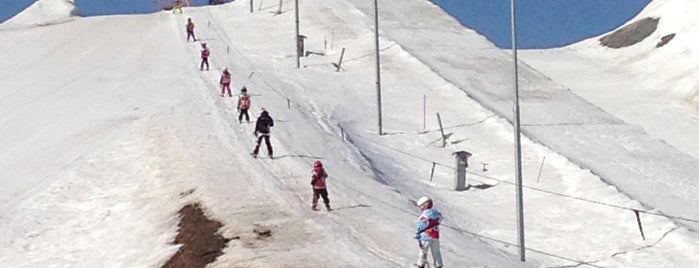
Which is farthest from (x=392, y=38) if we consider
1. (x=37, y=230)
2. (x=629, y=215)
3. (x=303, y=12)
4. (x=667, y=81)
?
(x=37, y=230)

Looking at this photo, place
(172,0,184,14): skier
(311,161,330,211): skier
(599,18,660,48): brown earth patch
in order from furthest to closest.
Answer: (599,18,660,48): brown earth patch → (172,0,184,14): skier → (311,161,330,211): skier

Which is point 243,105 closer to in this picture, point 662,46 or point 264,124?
point 264,124

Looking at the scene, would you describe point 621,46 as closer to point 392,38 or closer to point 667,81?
point 667,81

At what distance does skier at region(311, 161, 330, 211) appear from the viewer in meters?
32.2

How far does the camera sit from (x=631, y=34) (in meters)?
100

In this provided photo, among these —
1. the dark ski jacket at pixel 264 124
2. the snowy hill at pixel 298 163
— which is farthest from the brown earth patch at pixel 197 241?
the dark ski jacket at pixel 264 124

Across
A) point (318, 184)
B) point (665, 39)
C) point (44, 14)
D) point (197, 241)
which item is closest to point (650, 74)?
point (665, 39)

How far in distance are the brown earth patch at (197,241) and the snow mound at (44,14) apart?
69.4 m

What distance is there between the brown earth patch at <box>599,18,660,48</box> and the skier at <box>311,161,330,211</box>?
68.1 m

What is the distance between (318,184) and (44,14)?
7810 centimetres

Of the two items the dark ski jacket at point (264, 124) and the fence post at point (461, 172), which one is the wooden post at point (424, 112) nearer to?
the fence post at point (461, 172)

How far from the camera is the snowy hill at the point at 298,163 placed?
32.3 metres

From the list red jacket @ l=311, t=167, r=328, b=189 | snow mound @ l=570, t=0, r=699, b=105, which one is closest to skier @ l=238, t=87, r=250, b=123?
red jacket @ l=311, t=167, r=328, b=189

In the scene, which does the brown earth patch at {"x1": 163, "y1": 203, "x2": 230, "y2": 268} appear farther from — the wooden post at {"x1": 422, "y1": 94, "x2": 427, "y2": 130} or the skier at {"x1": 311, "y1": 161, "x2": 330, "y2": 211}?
the wooden post at {"x1": 422, "y1": 94, "x2": 427, "y2": 130}
